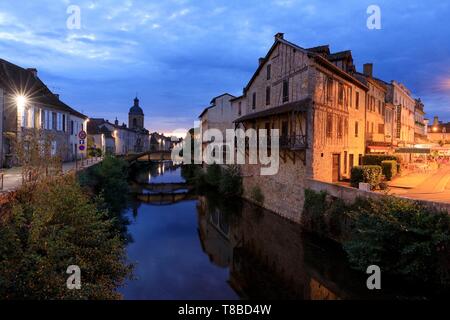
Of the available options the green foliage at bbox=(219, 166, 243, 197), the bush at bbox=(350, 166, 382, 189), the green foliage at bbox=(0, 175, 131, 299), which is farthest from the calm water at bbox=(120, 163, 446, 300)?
the green foliage at bbox=(219, 166, 243, 197)

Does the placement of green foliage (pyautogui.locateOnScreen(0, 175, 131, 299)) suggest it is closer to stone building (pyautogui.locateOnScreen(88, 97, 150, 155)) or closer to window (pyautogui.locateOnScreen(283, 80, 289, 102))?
window (pyautogui.locateOnScreen(283, 80, 289, 102))

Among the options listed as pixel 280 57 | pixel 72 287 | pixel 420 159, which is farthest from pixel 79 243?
pixel 420 159

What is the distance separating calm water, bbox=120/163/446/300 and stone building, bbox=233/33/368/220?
2369 mm

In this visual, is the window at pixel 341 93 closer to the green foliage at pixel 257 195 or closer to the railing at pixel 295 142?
the railing at pixel 295 142

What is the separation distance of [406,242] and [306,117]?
31.8 ft

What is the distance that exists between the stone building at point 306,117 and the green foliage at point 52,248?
1119 centimetres

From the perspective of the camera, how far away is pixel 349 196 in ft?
44.7

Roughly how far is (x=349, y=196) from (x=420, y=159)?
24.4m

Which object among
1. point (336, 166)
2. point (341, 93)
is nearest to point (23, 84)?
point (341, 93)

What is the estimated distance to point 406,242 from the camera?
9914mm

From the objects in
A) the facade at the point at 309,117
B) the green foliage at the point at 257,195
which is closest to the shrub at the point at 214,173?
the facade at the point at 309,117

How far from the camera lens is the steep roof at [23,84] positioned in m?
21.9

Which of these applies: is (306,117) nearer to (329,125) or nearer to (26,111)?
(329,125)
